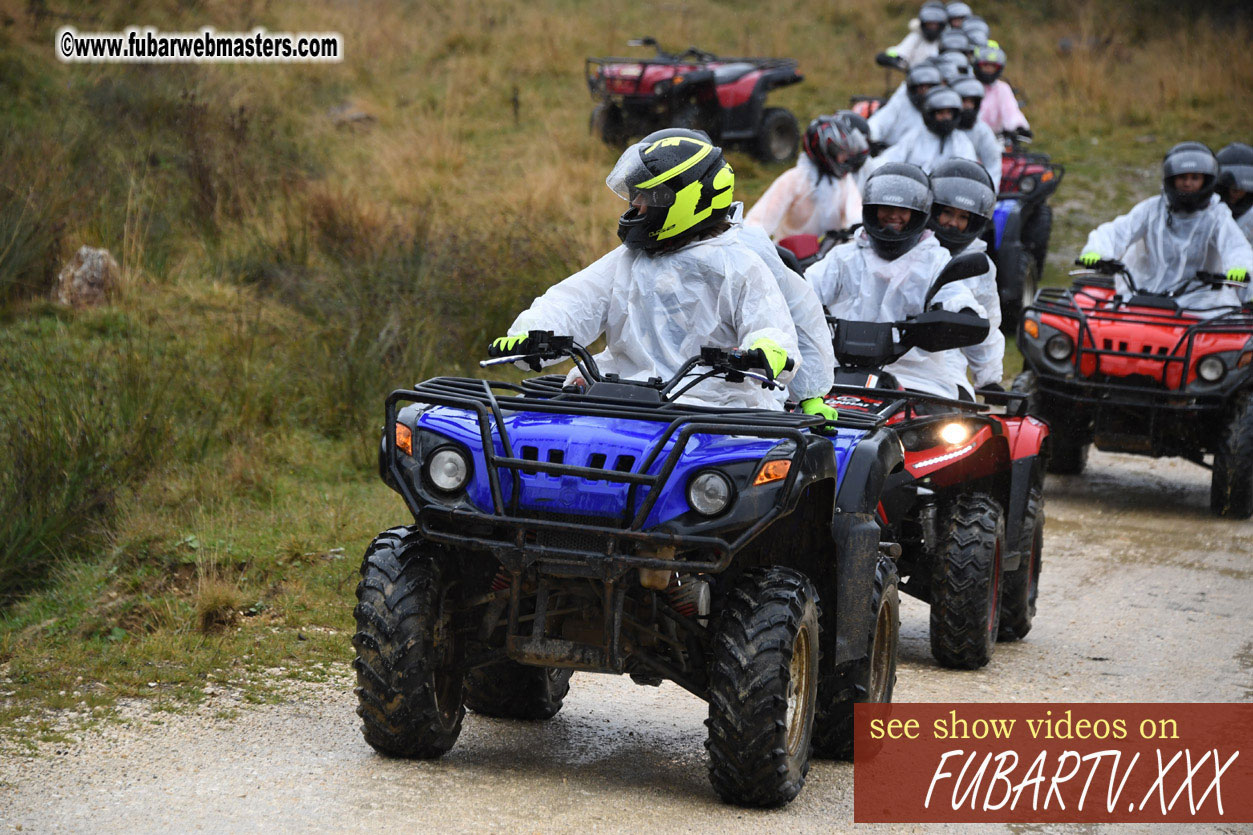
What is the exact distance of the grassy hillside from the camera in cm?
744

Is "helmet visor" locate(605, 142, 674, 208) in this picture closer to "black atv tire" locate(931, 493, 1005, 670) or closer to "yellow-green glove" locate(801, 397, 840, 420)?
"yellow-green glove" locate(801, 397, 840, 420)

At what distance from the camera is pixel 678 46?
26.7m

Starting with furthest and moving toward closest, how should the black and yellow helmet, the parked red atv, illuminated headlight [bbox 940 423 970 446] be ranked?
the parked red atv
illuminated headlight [bbox 940 423 970 446]
the black and yellow helmet

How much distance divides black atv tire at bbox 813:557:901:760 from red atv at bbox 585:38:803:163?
13.9 meters

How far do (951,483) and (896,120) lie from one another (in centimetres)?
885

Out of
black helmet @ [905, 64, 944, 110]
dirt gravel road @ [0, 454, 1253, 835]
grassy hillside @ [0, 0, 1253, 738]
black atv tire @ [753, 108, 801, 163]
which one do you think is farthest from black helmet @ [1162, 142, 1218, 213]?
black atv tire @ [753, 108, 801, 163]

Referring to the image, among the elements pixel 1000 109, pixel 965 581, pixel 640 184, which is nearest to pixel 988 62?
pixel 1000 109

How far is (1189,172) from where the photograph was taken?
1155 cm

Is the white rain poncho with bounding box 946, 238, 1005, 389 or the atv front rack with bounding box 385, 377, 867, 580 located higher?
the white rain poncho with bounding box 946, 238, 1005, 389

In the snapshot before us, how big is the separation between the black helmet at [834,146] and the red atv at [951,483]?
4.57 meters

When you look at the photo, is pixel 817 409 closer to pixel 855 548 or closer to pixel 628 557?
pixel 855 548

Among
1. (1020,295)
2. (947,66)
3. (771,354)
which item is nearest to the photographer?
(771,354)

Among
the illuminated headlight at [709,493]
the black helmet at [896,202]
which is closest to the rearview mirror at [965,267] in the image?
the black helmet at [896,202]

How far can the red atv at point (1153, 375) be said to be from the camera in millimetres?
10469
